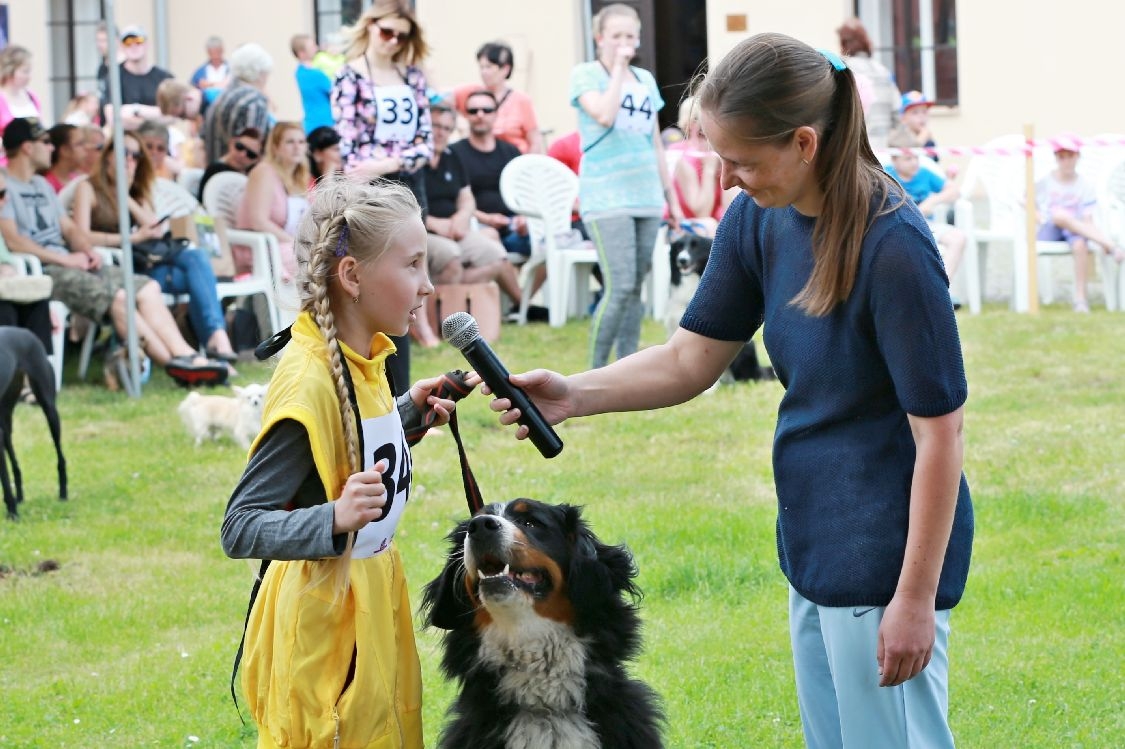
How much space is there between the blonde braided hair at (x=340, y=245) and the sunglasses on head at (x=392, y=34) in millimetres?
5582

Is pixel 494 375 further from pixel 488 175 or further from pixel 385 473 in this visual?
pixel 488 175

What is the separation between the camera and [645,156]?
9.09 meters

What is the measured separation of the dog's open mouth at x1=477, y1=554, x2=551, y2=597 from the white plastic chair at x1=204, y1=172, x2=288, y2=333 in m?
8.19

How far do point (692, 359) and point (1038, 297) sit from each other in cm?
1122

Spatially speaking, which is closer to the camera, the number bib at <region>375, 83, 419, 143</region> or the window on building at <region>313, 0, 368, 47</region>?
the number bib at <region>375, 83, 419, 143</region>

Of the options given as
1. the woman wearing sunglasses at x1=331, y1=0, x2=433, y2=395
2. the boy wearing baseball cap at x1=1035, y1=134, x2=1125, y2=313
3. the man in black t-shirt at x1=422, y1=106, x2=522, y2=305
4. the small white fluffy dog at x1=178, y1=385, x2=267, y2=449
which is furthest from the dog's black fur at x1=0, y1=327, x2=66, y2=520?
the boy wearing baseball cap at x1=1035, y1=134, x2=1125, y2=313

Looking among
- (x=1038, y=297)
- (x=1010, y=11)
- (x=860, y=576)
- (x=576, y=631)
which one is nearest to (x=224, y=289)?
(x=1038, y=297)

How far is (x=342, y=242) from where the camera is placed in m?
2.87

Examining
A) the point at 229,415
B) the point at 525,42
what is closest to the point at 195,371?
the point at 229,415

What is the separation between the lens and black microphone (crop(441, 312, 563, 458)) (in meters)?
2.89

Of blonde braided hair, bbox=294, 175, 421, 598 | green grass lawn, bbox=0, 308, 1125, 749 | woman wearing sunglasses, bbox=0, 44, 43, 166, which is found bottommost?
green grass lawn, bbox=0, 308, 1125, 749

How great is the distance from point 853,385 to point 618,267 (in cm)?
650

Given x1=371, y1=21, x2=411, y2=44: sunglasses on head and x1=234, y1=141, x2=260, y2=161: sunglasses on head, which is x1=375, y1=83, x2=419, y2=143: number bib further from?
x1=234, y1=141, x2=260, y2=161: sunglasses on head


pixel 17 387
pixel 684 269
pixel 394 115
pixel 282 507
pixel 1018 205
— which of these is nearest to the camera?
pixel 282 507
